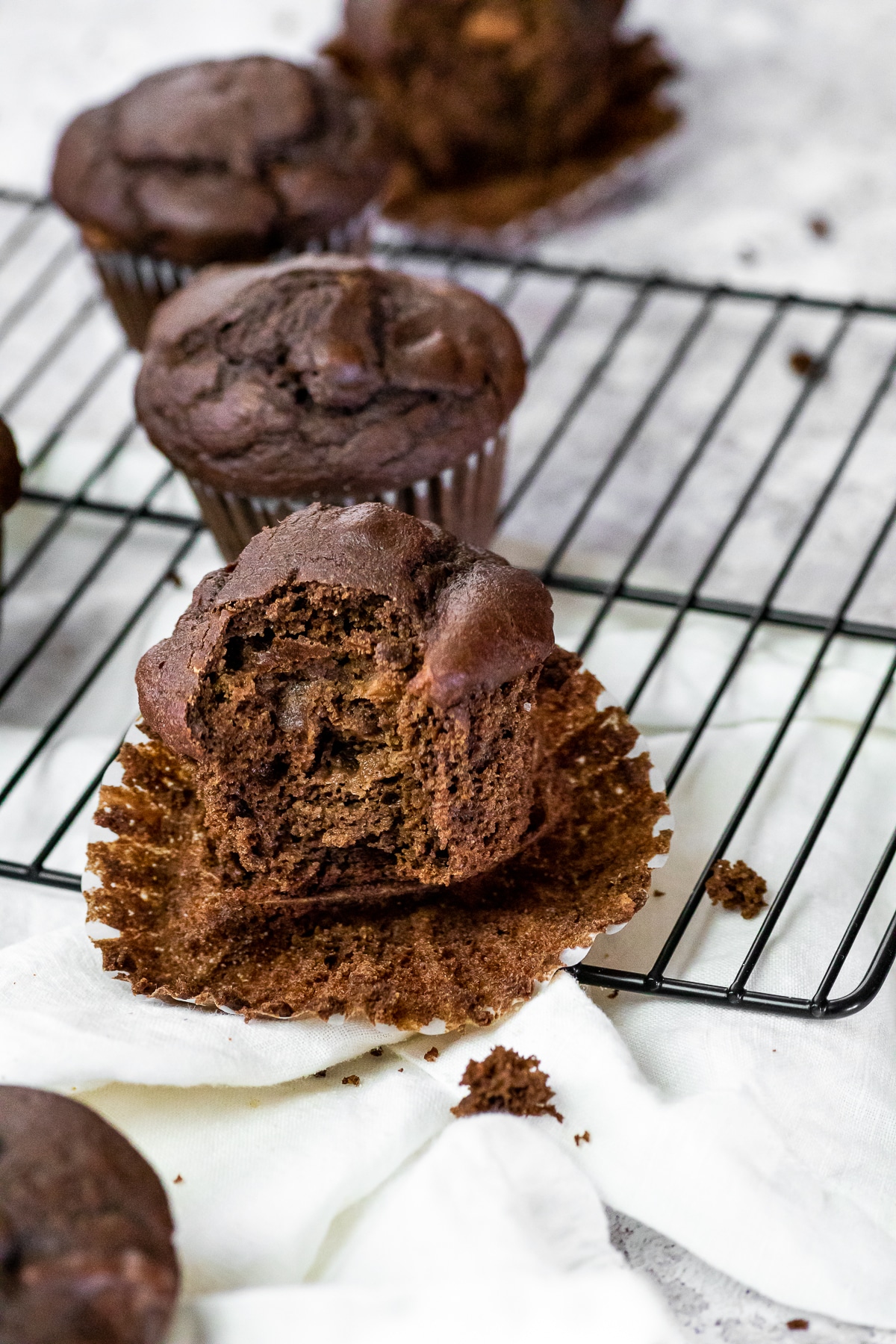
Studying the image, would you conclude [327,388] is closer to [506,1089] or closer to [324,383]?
[324,383]

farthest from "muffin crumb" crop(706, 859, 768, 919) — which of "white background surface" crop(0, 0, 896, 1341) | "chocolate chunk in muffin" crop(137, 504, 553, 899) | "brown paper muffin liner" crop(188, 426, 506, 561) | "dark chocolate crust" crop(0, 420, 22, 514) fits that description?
"white background surface" crop(0, 0, 896, 1341)

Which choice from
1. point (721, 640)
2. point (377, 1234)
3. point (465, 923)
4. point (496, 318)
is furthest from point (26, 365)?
point (377, 1234)

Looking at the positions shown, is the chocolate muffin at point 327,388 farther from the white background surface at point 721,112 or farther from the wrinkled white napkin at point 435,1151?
the white background surface at point 721,112

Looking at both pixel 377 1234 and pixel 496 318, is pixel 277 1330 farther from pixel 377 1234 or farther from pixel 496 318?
pixel 496 318

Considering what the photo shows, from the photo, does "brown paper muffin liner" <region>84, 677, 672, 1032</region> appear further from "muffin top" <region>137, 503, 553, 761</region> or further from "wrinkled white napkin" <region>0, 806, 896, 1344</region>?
"muffin top" <region>137, 503, 553, 761</region>

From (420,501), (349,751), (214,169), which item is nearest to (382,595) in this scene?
(349,751)

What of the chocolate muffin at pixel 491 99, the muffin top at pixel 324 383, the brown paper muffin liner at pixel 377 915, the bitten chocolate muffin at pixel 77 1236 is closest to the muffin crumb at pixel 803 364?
the chocolate muffin at pixel 491 99
